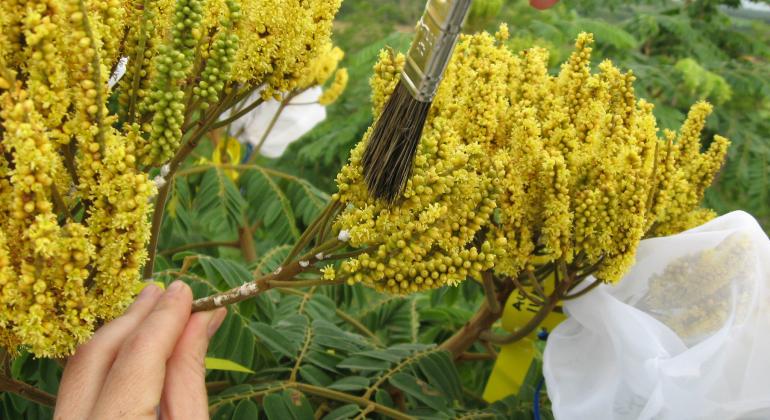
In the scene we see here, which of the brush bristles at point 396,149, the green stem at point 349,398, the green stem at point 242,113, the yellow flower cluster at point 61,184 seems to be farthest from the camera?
→ the green stem at point 349,398

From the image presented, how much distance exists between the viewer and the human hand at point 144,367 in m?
0.57

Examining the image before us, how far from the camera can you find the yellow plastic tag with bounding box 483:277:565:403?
3.55 ft

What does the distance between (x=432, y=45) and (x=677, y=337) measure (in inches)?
21.7

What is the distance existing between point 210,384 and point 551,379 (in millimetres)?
475

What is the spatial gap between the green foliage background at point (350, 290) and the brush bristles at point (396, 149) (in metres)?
0.42

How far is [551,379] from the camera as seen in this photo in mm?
936

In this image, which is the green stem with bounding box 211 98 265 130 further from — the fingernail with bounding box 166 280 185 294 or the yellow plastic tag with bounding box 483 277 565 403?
the yellow plastic tag with bounding box 483 277 565 403

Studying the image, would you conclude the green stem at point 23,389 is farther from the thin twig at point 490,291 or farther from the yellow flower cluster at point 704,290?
the yellow flower cluster at point 704,290

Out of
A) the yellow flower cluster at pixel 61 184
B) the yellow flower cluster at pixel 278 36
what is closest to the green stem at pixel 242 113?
the yellow flower cluster at pixel 278 36

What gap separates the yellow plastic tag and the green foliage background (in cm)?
4

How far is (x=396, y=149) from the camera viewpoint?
0.61 m

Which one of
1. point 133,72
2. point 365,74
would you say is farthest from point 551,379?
point 365,74

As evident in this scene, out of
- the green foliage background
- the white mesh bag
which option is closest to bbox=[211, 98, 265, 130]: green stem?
the green foliage background

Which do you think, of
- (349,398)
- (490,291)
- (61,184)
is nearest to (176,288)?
(61,184)
